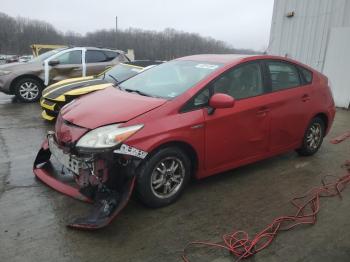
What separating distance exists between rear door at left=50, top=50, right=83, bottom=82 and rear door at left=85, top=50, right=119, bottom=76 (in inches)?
9.7

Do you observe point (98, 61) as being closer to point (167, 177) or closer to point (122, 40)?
point (167, 177)

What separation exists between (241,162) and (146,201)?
4.52 ft

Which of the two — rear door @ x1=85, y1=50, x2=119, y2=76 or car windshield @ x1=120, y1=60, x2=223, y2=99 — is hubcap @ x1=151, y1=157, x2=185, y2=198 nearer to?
car windshield @ x1=120, y1=60, x2=223, y2=99

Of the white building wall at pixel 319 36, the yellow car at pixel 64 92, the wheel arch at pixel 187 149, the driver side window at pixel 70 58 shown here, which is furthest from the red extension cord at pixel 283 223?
the driver side window at pixel 70 58

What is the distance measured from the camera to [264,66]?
4.54 metres

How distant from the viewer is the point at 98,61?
427 inches

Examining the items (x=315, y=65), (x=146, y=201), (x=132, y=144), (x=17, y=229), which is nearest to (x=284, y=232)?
(x=146, y=201)

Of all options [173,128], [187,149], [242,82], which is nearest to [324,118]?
[242,82]

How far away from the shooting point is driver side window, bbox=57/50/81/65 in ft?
33.6

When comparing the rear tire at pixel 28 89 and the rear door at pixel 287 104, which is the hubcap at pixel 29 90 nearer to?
the rear tire at pixel 28 89

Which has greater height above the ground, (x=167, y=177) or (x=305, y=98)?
(x=305, y=98)

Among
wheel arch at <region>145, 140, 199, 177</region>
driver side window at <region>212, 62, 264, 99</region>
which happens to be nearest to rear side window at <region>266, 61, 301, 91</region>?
driver side window at <region>212, 62, 264, 99</region>

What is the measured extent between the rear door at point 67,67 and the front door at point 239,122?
7.08 meters

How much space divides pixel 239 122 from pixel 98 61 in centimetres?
767
